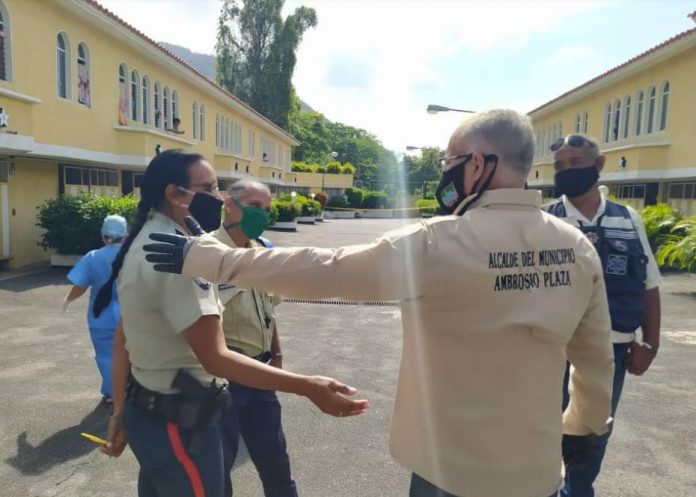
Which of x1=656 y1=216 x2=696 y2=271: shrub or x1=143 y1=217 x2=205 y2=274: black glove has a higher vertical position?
x1=143 y1=217 x2=205 y2=274: black glove

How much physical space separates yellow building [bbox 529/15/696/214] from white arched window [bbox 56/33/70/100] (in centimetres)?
1607

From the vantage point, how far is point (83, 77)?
46.3 feet

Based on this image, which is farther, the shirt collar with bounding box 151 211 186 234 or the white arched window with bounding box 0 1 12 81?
the white arched window with bounding box 0 1 12 81

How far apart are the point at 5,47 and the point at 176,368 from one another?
39.7 feet

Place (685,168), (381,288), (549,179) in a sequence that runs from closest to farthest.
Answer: (381,288) < (685,168) < (549,179)

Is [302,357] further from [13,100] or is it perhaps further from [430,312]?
[13,100]

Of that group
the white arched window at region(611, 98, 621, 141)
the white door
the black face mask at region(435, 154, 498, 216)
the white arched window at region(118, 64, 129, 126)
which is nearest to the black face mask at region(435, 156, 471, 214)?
the black face mask at region(435, 154, 498, 216)

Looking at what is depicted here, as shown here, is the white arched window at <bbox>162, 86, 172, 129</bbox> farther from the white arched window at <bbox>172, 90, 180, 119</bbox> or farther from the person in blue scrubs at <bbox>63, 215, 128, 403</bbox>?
the person in blue scrubs at <bbox>63, 215, 128, 403</bbox>

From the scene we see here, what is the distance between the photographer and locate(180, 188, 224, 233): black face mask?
2.15m

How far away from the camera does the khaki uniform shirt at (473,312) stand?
148cm

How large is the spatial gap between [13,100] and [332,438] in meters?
10.1

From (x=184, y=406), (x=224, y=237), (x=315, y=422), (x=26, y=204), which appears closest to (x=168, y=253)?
(x=184, y=406)

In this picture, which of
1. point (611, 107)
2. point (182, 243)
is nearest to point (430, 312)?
point (182, 243)

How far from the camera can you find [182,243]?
1587mm
